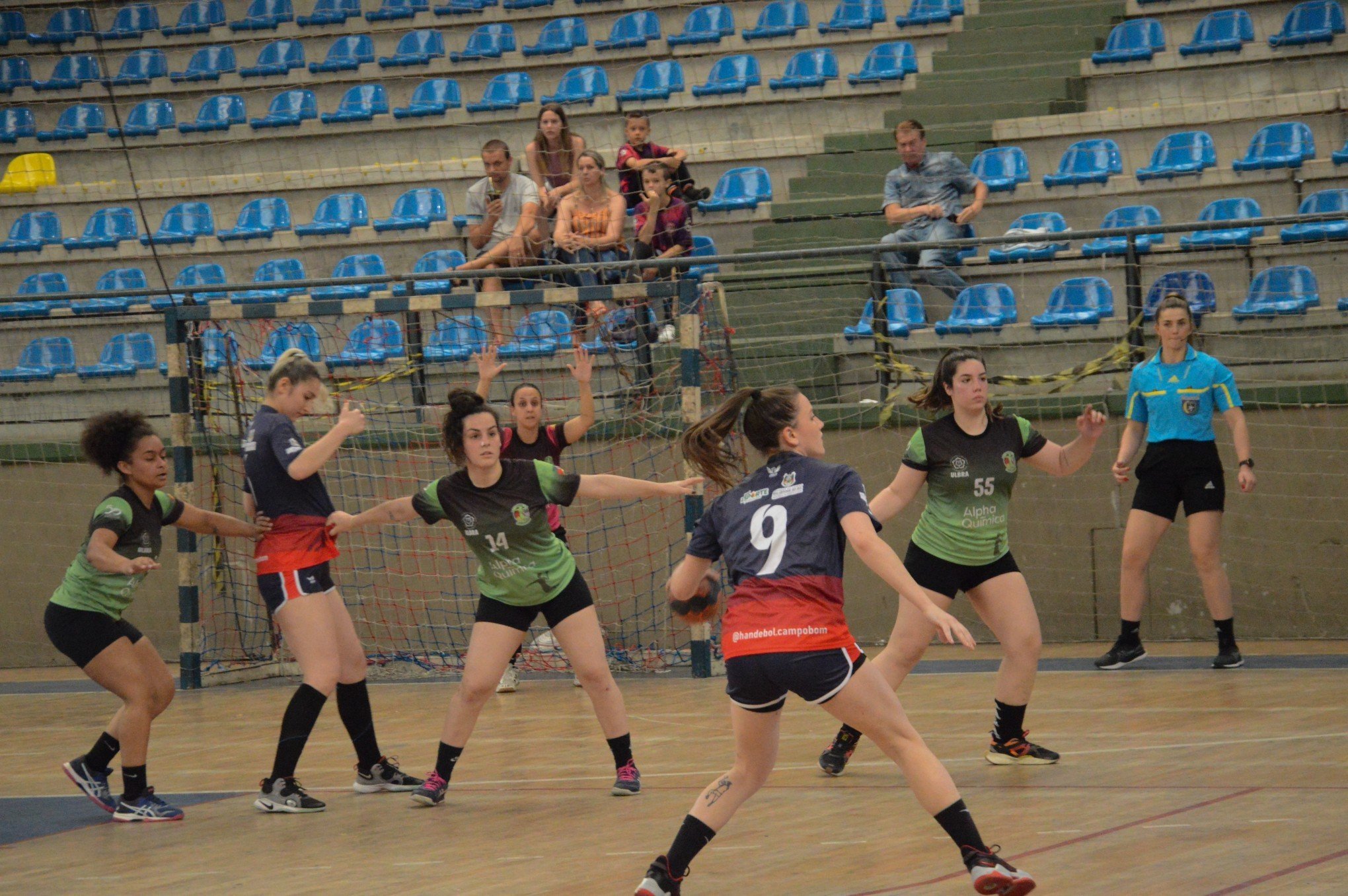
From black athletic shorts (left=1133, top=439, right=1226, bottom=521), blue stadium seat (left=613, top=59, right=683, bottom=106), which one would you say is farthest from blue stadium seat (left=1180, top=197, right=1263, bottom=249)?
blue stadium seat (left=613, top=59, right=683, bottom=106)

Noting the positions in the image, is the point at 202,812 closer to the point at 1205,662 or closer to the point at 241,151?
the point at 1205,662

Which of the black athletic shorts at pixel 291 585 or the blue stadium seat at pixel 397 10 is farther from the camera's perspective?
the blue stadium seat at pixel 397 10

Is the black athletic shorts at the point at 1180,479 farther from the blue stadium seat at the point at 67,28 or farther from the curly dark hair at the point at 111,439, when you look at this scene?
the blue stadium seat at the point at 67,28

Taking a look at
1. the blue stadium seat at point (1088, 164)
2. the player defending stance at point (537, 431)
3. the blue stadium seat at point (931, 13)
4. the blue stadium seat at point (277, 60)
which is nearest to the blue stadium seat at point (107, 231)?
the blue stadium seat at point (277, 60)

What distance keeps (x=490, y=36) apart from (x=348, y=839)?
1284 cm

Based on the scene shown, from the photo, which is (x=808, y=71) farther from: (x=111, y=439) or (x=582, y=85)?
(x=111, y=439)

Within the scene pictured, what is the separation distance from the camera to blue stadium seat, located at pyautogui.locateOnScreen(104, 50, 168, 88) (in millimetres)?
18109

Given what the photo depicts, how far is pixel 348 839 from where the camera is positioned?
18.9 ft

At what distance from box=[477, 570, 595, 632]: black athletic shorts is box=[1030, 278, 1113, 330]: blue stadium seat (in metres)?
5.81

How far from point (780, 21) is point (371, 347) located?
20.1ft

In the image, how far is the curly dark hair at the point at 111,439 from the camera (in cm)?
655

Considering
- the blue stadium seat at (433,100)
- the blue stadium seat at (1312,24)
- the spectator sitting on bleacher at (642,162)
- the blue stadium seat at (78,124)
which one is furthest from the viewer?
the blue stadium seat at (78,124)

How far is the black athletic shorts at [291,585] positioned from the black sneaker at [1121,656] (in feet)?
16.2

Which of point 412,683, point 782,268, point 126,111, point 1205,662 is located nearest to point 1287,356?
point 1205,662
